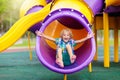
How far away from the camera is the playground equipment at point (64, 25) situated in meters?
6.52

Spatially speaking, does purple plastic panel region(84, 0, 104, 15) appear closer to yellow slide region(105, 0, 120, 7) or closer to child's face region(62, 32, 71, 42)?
yellow slide region(105, 0, 120, 7)

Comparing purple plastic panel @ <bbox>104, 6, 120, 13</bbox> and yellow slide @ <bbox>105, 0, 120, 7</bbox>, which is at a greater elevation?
yellow slide @ <bbox>105, 0, 120, 7</bbox>

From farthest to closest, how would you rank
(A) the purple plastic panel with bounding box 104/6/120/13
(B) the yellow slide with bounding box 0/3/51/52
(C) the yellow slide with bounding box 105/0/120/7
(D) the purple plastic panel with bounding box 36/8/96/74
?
1. (A) the purple plastic panel with bounding box 104/6/120/13
2. (C) the yellow slide with bounding box 105/0/120/7
3. (B) the yellow slide with bounding box 0/3/51/52
4. (D) the purple plastic panel with bounding box 36/8/96/74

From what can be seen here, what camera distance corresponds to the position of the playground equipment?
652cm

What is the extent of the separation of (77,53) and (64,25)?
→ 1029mm

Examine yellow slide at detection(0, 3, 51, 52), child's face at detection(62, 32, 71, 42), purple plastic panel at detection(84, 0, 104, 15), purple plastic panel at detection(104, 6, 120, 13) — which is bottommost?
child's face at detection(62, 32, 71, 42)

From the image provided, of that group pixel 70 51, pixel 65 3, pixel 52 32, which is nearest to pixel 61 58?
pixel 70 51

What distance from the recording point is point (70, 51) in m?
6.87

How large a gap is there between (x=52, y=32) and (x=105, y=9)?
5.76 feet

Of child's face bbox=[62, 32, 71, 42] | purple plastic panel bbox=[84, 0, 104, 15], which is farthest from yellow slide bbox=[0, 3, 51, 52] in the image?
child's face bbox=[62, 32, 71, 42]

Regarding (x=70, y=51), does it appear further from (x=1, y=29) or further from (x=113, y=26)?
(x=1, y=29)

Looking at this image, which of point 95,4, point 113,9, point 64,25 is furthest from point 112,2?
point 64,25

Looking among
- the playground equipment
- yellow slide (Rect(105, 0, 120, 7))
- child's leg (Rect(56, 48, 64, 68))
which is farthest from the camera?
yellow slide (Rect(105, 0, 120, 7))

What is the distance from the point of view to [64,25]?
28.0ft
